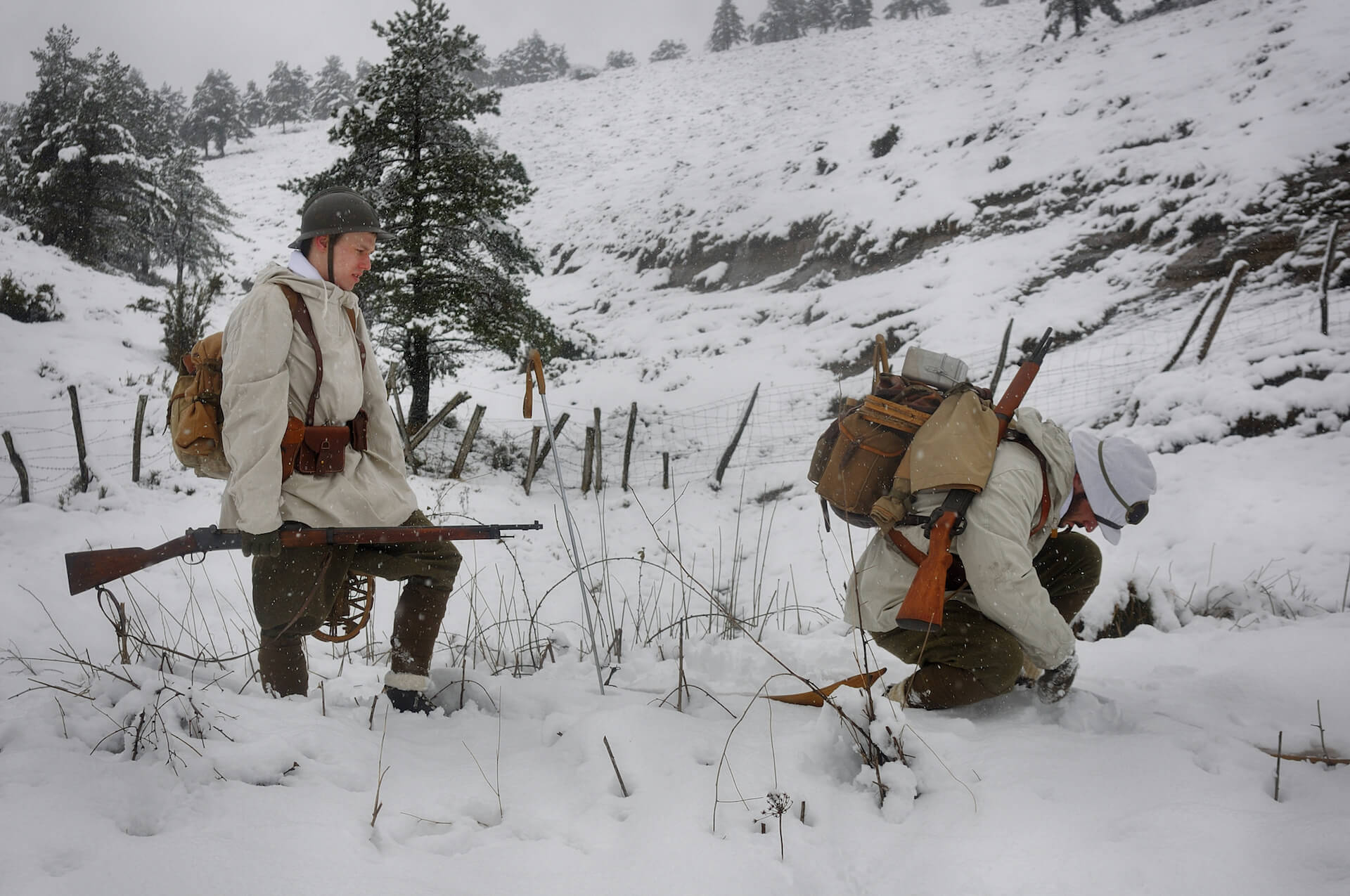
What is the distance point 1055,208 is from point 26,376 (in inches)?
665

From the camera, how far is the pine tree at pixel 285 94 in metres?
50.6

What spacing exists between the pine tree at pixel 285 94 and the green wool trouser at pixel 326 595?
59720mm

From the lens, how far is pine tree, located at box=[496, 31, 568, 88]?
5369 centimetres

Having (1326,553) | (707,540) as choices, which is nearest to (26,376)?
(707,540)

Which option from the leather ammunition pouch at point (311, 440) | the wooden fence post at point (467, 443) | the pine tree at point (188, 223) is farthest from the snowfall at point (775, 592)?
the pine tree at point (188, 223)

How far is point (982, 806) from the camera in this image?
65.6 inches

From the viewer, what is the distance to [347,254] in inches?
97.2

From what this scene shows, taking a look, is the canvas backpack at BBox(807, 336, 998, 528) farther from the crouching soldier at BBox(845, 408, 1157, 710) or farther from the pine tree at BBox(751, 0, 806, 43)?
the pine tree at BBox(751, 0, 806, 43)

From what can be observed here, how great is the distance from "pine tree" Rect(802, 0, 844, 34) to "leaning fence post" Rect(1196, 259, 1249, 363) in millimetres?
48073

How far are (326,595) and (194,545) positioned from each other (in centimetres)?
44

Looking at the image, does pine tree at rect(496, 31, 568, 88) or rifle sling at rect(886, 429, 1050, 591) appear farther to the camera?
pine tree at rect(496, 31, 568, 88)

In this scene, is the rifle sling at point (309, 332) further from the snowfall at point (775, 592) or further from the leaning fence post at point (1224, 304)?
the leaning fence post at point (1224, 304)

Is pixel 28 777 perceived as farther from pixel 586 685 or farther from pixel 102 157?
pixel 102 157

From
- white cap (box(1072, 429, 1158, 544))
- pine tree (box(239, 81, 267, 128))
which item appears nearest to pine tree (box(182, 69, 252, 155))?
pine tree (box(239, 81, 267, 128))
